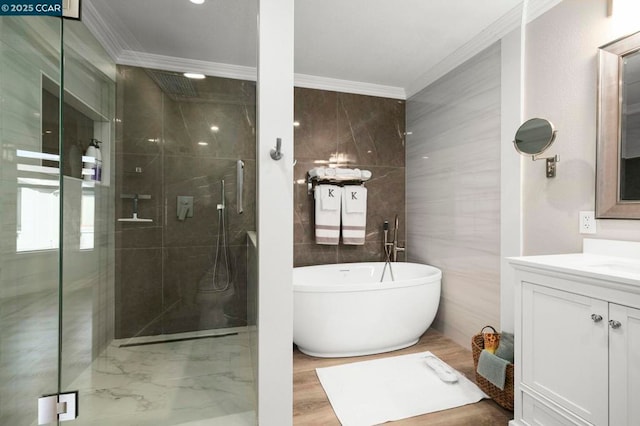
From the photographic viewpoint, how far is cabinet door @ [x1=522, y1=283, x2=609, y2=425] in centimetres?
112

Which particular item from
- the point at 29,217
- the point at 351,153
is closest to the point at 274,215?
the point at 29,217

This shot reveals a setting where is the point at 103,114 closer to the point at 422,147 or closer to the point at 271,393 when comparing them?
the point at 271,393

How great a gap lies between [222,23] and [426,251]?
2.51 meters

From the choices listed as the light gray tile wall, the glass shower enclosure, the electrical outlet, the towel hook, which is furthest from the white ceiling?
the electrical outlet

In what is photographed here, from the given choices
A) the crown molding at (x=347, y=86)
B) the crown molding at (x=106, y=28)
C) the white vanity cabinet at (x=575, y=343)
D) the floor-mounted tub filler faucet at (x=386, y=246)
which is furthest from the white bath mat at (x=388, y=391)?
the crown molding at (x=347, y=86)

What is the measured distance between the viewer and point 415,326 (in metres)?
2.39

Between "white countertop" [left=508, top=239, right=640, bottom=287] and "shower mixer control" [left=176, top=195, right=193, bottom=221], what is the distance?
1.57 metres

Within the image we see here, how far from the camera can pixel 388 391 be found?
6.00 feet

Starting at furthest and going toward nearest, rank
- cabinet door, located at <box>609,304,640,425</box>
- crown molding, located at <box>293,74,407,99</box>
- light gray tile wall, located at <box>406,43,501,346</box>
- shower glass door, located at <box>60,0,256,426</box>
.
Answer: crown molding, located at <box>293,74,407,99</box> < light gray tile wall, located at <box>406,43,501,346</box> < shower glass door, located at <box>60,0,256,426</box> < cabinet door, located at <box>609,304,640,425</box>

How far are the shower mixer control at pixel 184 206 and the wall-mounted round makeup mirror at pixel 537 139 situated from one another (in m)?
1.87

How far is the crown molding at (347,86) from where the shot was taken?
9.89ft

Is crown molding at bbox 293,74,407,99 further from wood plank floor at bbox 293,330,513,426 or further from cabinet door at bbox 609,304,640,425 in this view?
cabinet door at bbox 609,304,640,425

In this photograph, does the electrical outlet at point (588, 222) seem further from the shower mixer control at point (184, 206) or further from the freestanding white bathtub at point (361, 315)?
the shower mixer control at point (184, 206)

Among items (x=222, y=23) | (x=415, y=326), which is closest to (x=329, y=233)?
(x=415, y=326)
